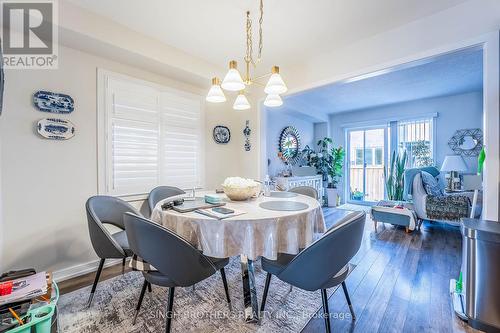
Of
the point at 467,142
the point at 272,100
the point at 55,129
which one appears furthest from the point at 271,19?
the point at 467,142

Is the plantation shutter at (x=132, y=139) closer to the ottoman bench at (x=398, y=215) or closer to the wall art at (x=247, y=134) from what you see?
the wall art at (x=247, y=134)

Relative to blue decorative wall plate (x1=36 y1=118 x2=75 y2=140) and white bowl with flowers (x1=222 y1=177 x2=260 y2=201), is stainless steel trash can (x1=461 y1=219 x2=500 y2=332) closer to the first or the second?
white bowl with flowers (x1=222 y1=177 x2=260 y2=201)

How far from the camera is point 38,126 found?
204cm

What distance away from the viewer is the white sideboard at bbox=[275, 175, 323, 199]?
176 inches

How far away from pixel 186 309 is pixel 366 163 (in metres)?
5.80

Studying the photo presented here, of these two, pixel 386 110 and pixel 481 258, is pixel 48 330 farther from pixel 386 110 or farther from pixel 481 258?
pixel 386 110

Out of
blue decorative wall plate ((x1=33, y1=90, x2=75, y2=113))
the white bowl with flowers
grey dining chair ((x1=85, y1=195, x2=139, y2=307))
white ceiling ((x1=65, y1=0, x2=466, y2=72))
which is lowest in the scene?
grey dining chair ((x1=85, y1=195, x2=139, y2=307))

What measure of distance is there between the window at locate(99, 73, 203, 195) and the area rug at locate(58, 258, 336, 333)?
112 cm

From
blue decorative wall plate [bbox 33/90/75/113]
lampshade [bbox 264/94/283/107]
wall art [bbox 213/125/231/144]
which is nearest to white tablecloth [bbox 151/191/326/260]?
lampshade [bbox 264/94/283/107]

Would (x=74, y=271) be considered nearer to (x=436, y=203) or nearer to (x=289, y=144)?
(x=289, y=144)

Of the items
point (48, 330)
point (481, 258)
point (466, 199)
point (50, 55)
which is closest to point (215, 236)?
point (48, 330)

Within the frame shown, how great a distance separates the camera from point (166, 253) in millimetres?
1239

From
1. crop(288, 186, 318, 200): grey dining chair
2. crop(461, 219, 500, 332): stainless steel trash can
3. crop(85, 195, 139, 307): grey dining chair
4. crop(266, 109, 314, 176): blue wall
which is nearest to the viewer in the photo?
crop(461, 219, 500, 332): stainless steel trash can

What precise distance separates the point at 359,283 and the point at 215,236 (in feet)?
5.49
